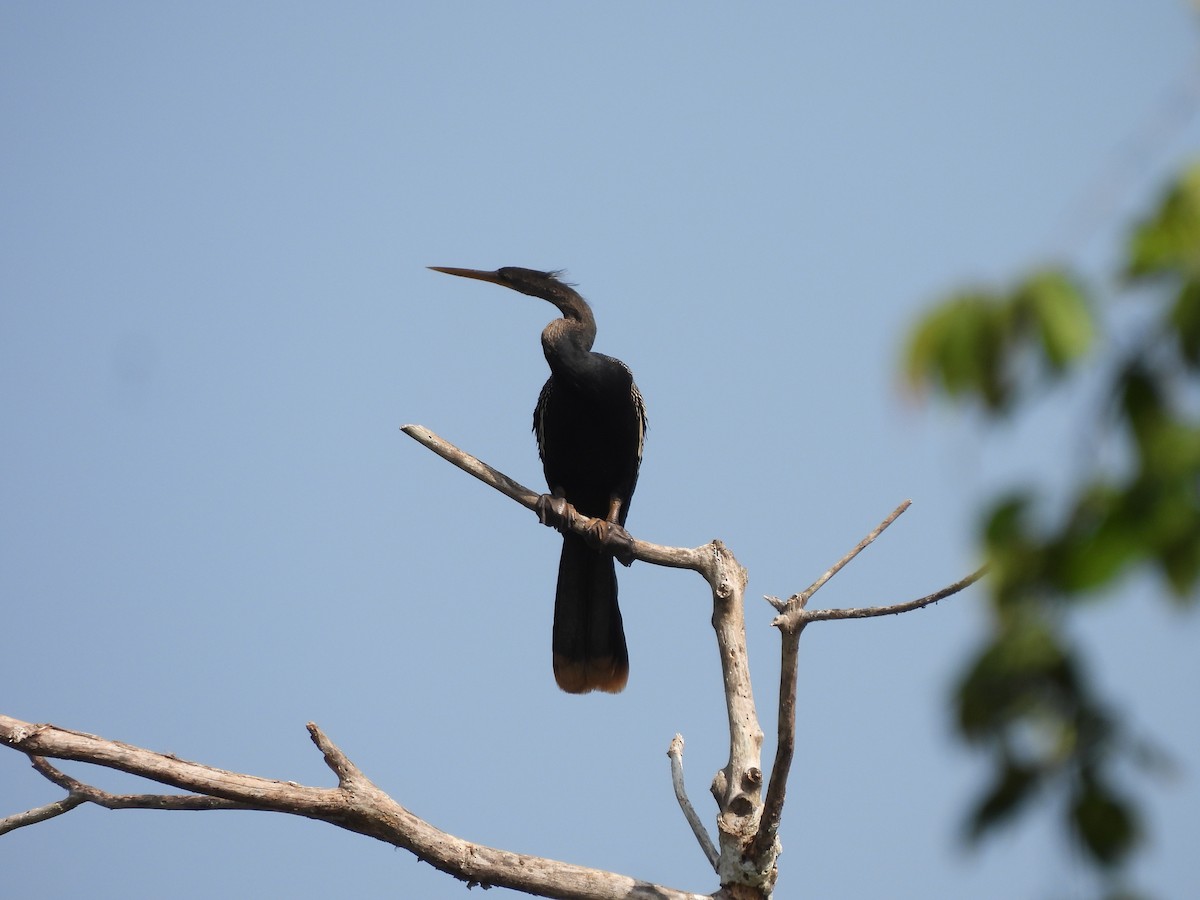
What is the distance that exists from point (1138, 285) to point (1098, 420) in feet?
0.39

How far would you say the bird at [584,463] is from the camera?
5.45m

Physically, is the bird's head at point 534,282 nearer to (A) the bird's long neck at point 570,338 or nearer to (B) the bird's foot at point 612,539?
(A) the bird's long neck at point 570,338

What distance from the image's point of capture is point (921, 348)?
1.02 m

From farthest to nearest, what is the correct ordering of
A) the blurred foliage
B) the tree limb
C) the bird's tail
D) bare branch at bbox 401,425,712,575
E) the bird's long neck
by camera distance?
the bird's long neck < the bird's tail < bare branch at bbox 401,425,712,575 < the tree limb < the blurred foliage

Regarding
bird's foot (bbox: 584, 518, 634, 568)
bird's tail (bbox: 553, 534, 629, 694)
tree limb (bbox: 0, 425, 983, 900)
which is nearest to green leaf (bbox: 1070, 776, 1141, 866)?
tree limb (bbox: 0, 425, 983, 900)

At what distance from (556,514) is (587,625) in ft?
1.92

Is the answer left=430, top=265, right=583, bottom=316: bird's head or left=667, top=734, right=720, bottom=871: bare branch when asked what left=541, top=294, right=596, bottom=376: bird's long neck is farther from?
left=667, top=734, right=720, bottom=871: bare branch

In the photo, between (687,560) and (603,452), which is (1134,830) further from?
(603,452)

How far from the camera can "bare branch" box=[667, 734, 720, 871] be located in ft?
13.1

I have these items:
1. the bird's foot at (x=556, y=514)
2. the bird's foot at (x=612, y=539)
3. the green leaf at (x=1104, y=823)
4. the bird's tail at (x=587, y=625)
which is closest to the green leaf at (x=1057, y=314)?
the green leaf at (x=1104, y=823)

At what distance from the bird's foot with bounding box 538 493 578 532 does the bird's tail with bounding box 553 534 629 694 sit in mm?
165

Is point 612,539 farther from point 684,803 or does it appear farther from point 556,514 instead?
point 684,803

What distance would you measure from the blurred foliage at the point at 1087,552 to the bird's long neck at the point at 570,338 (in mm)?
4642

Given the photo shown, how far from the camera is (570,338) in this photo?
567 cm
